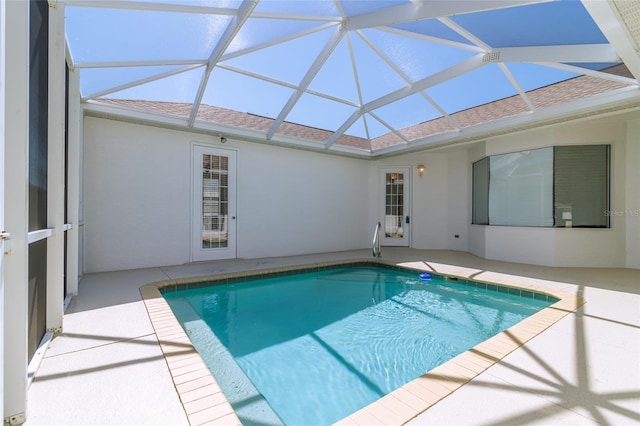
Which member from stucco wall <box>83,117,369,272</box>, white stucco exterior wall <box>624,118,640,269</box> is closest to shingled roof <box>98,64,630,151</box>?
stucco wall <box>83,117,369,272</box>

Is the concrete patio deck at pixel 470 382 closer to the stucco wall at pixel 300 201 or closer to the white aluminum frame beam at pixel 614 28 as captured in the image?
the stucco wall at pixel 300 201

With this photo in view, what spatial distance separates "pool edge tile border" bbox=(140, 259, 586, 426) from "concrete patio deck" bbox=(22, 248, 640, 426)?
56 millimetres

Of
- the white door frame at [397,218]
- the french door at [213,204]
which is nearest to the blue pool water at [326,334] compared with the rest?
the french door at [213,204]

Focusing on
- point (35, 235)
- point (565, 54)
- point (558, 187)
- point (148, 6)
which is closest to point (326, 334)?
point (35, 235)

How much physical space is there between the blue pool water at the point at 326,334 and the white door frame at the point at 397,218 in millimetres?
3618

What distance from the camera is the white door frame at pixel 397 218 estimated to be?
9219 millimetres

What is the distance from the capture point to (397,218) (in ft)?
30.6

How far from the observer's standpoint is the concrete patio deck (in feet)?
5.48

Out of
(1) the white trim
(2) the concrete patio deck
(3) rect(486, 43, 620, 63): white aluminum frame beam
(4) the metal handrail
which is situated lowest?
(2) the concrete patio deck

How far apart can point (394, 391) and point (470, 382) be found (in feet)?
1.84

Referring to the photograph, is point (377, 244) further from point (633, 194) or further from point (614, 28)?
point (614, 28)

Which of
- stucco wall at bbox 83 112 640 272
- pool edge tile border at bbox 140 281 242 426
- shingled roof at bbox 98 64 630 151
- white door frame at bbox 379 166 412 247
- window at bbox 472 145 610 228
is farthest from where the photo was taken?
white door frame at bbox 379 166 412 247

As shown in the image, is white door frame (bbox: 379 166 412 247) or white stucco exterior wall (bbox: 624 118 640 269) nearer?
white stucco exterior wall (bbox: 624 118 640 269)

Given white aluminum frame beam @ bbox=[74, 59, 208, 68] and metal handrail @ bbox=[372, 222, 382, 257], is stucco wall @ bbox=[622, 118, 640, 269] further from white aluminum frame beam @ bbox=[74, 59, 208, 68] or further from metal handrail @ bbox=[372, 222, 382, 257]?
white aluminum frame beam @ bbox=[74, 59, 208, 68]
